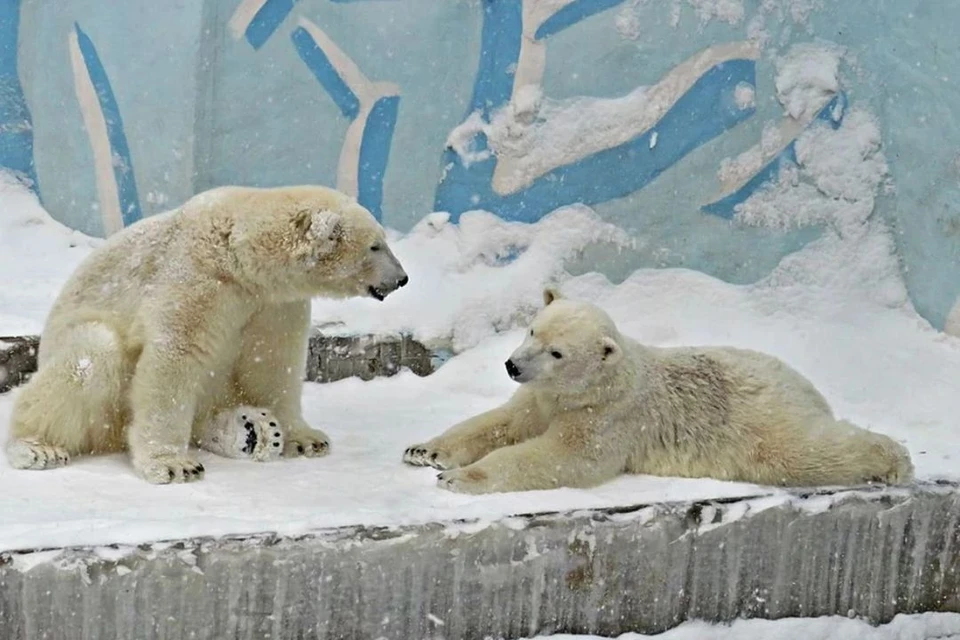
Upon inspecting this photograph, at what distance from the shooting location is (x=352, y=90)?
684 cm

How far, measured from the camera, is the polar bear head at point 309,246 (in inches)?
157

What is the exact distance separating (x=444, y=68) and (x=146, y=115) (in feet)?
5.63

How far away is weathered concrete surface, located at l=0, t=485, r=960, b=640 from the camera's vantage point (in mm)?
3119

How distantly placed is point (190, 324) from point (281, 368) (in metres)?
0.46

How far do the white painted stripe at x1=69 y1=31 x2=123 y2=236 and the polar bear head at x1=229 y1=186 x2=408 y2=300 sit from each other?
10.5 ft

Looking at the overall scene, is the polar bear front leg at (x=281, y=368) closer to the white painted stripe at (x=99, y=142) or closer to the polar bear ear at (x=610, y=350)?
the polar bear ear at (x=610, y=350)

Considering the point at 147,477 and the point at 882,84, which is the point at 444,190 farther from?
the point at 147,477

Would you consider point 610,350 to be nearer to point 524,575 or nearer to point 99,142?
point 524,575

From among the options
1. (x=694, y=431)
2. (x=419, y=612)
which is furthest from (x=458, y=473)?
(x=694, y=431)

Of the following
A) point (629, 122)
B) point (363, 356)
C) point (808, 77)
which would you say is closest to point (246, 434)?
point (363, 356)

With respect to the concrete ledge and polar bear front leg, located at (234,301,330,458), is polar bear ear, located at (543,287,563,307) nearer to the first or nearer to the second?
polar bear front leg, located at (234,301,330,458)

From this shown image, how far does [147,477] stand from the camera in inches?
150

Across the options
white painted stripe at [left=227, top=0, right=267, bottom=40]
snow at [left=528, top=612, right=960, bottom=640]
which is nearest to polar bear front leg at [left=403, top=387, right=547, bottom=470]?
snow at [left=528, top=612, right=960, bottom=640]

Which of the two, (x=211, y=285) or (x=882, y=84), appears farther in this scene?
(x=882, y=84)
